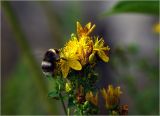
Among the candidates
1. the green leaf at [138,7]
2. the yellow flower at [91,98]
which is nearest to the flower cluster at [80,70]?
the yellow flower at [91,98]

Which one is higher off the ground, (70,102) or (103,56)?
(103,56)

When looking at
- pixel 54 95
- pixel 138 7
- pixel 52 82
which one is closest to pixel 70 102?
pixel 54 95

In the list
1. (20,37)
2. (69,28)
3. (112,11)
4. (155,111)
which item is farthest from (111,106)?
(69,28)

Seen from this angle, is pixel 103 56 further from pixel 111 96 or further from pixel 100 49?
pixel 111 96

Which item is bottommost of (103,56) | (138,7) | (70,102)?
(70,102)

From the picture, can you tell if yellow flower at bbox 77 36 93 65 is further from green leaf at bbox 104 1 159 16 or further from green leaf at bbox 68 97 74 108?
green leaf at bbox 104 1 159 16

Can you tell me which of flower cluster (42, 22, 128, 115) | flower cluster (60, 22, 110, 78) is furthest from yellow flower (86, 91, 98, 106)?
flower cluster (60, 22, 110, 78)

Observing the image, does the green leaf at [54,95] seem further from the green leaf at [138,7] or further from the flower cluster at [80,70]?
the green leaf at [138,7]
